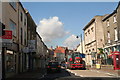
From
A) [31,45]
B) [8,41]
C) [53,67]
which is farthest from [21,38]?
[8,41]

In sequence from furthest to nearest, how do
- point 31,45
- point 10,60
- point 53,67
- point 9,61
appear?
point 31,45 < point 53,67 < point 10,60 < point 9,61

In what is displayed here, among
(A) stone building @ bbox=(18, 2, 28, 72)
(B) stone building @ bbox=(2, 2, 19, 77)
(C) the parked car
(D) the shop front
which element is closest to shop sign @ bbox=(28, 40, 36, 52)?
(A) stone building @ bbox=(18, 2, 28, 72)

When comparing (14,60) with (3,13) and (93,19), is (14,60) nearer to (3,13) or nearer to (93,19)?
(3,13)

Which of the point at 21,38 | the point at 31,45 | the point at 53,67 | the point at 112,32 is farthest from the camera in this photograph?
the point at 112,32

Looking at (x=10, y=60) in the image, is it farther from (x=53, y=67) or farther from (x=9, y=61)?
(x=53, y=67)

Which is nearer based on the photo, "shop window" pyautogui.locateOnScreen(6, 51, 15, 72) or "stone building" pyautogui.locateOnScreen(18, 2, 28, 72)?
"shop window" pyautogui.locateOnScreen(6, 51, 15, 72)

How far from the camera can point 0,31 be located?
1250 centimetres

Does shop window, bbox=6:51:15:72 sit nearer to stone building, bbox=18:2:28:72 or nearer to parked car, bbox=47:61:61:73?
stone building, bbox=18:2:28:72

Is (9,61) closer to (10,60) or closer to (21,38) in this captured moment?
(10,60)

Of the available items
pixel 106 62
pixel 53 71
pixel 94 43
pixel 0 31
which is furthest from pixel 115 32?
pixel 0 31

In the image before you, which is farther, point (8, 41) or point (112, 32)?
point (112, 32)

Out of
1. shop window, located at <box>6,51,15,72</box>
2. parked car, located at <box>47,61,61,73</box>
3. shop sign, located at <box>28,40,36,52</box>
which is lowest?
parked car, located at <box>47,61,61,73</box>

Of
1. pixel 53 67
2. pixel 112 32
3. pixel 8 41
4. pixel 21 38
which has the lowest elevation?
pixel 53 67

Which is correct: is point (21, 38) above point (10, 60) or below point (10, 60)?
above
